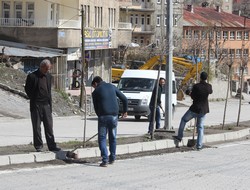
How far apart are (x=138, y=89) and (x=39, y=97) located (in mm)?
17606

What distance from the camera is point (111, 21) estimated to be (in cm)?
6019

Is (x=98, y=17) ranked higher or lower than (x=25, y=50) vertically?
higher

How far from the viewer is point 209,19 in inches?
4077

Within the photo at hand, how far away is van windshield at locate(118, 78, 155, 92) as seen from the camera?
32.4 meters

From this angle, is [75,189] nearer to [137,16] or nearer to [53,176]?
[53,176]

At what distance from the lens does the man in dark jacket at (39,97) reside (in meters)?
14.8

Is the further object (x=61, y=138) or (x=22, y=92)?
(x=22, y=92)

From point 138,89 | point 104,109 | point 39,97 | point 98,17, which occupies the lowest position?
point 138,89

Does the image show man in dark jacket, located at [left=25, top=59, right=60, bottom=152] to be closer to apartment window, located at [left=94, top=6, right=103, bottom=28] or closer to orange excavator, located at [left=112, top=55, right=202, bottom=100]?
apartment window, located at [left=94, top=6, right=103, bottom=28]

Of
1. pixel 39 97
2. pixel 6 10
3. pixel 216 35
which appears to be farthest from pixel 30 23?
pixel 216 35

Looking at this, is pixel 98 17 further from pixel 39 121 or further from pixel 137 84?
pixel 39 121

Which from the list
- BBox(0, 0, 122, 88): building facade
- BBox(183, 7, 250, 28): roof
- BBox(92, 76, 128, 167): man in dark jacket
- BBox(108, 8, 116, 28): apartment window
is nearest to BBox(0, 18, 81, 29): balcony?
BBox(0, 0, 122, 88): building facade

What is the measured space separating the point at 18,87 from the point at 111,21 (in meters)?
26.1

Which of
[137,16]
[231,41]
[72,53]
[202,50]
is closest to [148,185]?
[72,53]
